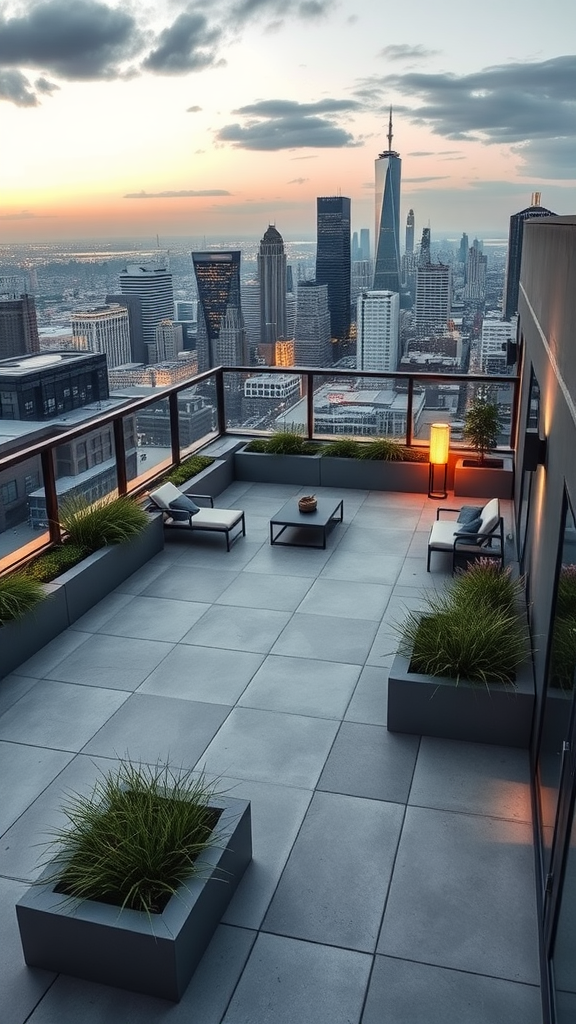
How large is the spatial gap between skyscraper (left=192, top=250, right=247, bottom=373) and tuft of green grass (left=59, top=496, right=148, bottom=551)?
3.73m

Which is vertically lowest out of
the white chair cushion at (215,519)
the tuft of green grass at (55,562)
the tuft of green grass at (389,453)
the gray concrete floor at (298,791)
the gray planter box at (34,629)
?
the gray concrete floor at (298,791)

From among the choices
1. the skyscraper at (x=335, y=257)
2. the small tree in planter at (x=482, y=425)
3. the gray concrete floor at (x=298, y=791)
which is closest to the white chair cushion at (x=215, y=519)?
the gray concrete floor at (x=298, y=791)

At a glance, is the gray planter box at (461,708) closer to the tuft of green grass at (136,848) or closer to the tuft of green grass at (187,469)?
the tuft of green grass at (136,848)

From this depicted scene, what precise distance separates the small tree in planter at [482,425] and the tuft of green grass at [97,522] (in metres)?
4.46

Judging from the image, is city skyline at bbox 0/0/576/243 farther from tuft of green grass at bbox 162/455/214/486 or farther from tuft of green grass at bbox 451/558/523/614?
tuft of green grass at bbox 451/558/523/614

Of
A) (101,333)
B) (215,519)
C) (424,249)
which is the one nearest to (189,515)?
(215,519)

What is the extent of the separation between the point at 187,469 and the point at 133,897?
6.89m

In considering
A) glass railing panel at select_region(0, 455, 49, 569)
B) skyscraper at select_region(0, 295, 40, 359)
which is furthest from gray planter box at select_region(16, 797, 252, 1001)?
skyscraper at select_region(0, 295, 40, 359)

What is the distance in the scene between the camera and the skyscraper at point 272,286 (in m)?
12.4

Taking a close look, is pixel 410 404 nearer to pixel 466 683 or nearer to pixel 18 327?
pixel 466 683

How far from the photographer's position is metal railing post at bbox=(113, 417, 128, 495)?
27.1ft

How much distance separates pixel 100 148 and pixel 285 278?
10.1m

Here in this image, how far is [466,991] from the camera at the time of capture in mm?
3221

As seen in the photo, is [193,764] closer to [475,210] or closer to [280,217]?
[475,210]
